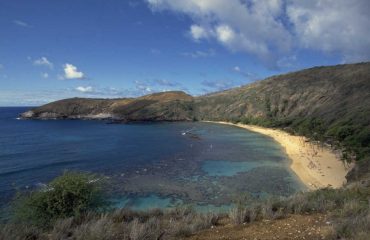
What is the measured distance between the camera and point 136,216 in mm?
15281

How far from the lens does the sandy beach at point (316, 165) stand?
122 feet

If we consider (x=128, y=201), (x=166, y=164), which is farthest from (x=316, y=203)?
(x=166, y=164)

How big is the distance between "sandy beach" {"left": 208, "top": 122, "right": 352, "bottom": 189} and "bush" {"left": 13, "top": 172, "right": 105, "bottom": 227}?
18.4 meters

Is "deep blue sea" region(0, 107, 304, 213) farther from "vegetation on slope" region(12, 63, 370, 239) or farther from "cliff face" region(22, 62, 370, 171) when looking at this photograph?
"cliff face" region(22, 62, 370, 171)

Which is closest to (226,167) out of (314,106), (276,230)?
(276,230)

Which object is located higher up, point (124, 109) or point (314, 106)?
point (314, 106)

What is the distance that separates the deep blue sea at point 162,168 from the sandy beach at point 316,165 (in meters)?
1.39

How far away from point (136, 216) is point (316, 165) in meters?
35.5

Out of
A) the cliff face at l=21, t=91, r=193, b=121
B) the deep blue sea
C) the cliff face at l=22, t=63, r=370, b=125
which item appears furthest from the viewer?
the cliff face at l=21, t=91, r=193, b=121

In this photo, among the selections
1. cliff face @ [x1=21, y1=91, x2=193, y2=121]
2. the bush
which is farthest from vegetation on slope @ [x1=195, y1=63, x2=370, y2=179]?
the bush

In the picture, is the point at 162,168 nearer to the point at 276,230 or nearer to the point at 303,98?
the point at 276,230

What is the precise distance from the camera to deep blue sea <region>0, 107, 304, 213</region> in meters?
32.2

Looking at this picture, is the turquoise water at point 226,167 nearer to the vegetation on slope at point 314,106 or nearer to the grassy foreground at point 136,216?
the vegetation on slope at point 314,106

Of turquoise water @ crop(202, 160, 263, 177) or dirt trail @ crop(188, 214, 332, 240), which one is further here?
turquoise water @ crop(202, 160, 263, 177)
